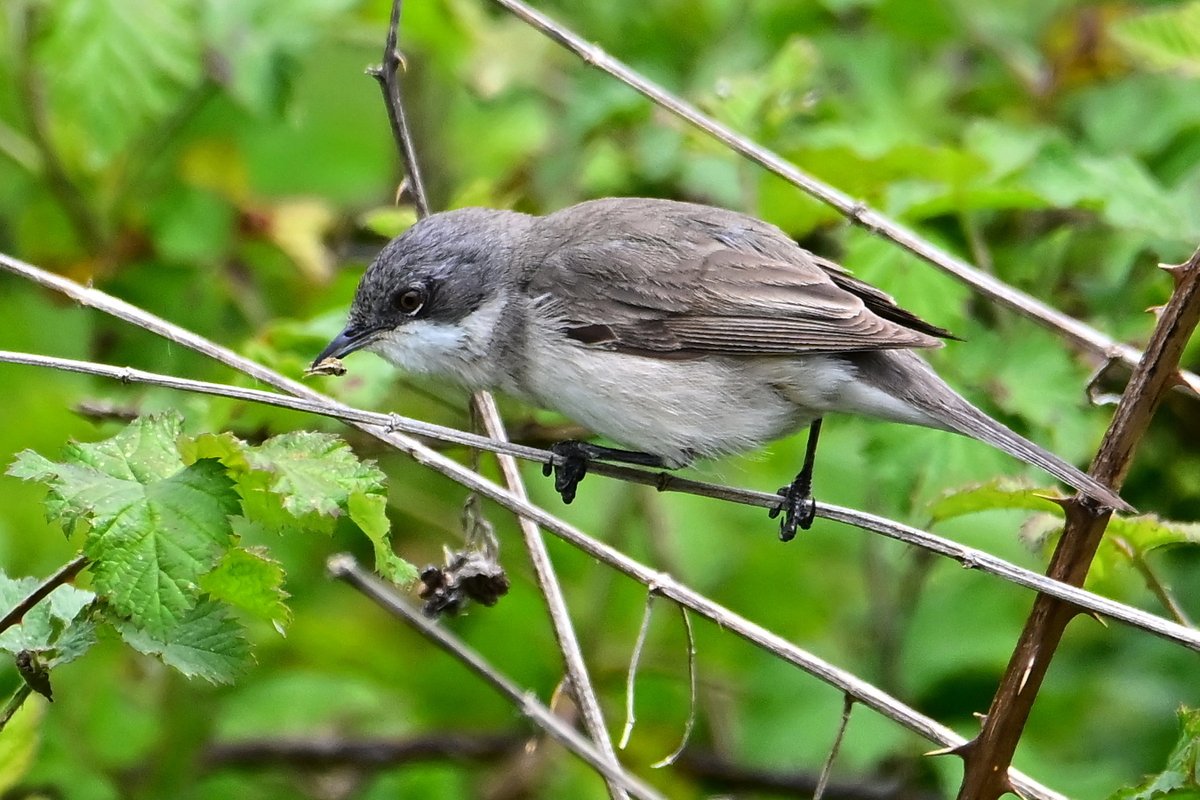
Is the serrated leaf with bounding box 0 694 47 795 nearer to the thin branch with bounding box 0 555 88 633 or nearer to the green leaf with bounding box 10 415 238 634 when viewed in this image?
the thin branch with bounding box 0 555 88 633

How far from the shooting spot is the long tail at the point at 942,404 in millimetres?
3211

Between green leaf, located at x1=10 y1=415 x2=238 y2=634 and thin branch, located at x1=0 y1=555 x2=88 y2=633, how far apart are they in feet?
0.35

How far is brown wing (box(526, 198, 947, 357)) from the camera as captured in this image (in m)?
3.59

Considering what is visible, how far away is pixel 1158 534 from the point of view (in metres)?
2.84

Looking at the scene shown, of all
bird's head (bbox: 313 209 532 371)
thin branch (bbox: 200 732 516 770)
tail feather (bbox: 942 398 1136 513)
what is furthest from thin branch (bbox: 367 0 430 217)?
thin branch (bbox: 200 732 516 770)

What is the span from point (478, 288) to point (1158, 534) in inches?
79.1

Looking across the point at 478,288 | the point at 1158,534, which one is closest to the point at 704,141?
the point at 478,288

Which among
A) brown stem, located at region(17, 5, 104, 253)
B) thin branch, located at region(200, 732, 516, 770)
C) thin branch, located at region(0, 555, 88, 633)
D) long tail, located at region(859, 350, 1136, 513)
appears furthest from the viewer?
thin branch, located at region(200, 732, 516, 770)

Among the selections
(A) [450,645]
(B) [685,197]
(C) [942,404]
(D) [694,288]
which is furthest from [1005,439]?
(B) [685,197]

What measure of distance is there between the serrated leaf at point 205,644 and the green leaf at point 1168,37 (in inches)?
127

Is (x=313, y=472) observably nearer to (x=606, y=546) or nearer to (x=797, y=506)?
(x=606, y=546)

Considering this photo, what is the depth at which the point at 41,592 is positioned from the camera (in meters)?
2.57

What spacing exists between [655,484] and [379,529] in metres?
0.86

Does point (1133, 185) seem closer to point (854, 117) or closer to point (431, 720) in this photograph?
point (854, 117)
